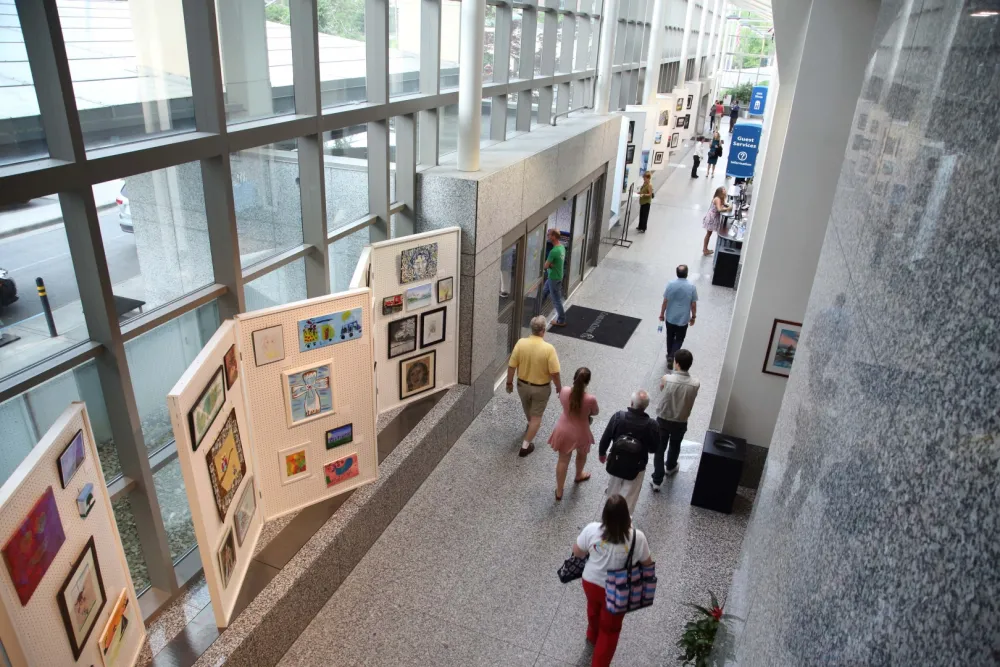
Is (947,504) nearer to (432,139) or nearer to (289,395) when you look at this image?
(289,395)

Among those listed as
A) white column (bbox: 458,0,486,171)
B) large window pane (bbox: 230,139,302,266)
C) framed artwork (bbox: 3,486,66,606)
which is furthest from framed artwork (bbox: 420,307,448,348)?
framed artwork (bbox: 3,486,66,606)

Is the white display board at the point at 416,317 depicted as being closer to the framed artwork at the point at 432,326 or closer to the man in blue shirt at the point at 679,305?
the framed artwork at the point at 432,326

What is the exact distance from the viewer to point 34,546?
2.88 m

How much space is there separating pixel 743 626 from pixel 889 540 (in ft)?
6.01

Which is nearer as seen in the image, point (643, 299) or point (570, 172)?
point (570, 172)

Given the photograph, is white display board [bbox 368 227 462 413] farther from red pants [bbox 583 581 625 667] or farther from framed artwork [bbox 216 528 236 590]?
red pants [bbox 583 581 625 667]

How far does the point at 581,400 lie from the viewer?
6.41m

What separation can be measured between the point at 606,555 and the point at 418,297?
3.47 m

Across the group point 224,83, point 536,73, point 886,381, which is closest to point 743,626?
point 886,381

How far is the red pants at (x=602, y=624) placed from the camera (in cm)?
469

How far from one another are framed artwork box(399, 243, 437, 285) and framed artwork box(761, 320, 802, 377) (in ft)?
11.3

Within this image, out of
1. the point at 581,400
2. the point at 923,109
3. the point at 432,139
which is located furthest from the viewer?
the point at 432,139

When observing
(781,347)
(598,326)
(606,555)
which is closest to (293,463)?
(606,555)

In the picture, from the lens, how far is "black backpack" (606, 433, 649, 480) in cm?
568
